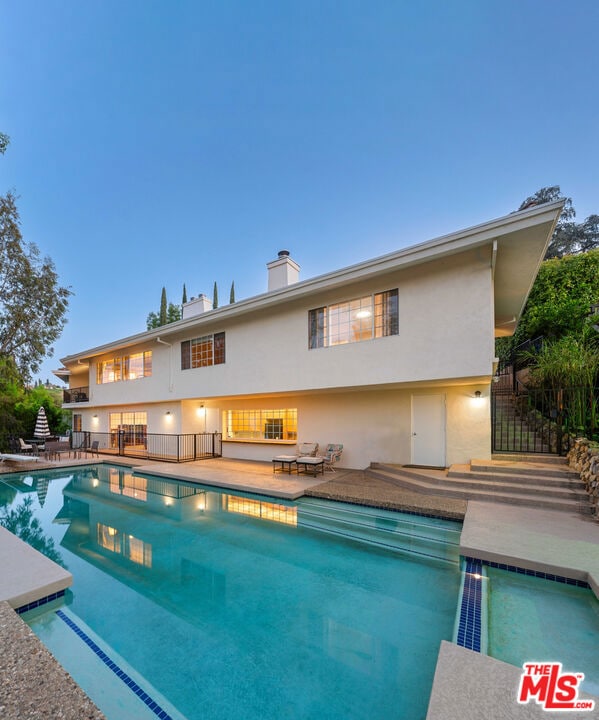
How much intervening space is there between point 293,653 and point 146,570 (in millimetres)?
2828

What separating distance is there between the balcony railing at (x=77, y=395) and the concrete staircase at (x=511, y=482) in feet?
59.8

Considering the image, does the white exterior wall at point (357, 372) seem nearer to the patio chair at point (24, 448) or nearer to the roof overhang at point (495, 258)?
the roof overhang at point (495, 258)

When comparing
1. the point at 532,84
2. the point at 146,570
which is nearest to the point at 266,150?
the point at 532,84

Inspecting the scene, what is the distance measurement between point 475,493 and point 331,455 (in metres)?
4.31

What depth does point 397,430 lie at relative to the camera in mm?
10203

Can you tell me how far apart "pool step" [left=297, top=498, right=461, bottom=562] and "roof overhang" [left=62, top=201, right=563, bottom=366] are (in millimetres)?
5425

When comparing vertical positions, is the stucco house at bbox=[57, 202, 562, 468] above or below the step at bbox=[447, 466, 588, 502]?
above

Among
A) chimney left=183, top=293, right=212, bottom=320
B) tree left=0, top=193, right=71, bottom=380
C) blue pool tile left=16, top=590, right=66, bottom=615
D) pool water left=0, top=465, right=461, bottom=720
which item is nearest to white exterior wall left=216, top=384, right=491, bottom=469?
pool water left=0, top=465, right=461, bottom=720

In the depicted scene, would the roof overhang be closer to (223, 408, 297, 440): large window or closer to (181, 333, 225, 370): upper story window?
(181, 333, 225, 370): upper story window

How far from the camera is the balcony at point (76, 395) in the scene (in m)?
19.3

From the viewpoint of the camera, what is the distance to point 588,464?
21.5ft

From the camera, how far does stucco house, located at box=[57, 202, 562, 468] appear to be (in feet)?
23.6

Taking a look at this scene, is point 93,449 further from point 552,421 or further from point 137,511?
point 552,421

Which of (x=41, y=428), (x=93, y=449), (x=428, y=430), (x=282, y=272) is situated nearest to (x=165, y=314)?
(x=41, y=428)
